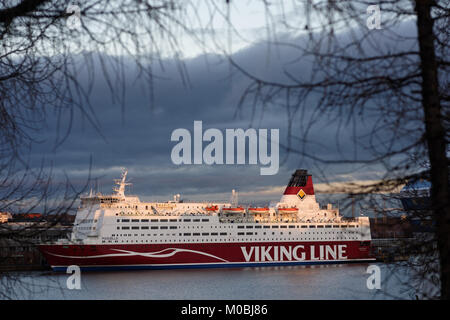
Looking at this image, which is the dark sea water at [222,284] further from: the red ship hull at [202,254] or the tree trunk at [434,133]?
the tree trunk at [434,133]

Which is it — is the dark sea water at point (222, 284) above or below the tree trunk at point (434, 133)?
below

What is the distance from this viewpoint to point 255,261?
2884 cm

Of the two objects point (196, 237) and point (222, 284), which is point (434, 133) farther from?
point (196, 237)

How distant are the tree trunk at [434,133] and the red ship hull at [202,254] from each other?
23.4 meters

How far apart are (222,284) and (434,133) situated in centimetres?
2091

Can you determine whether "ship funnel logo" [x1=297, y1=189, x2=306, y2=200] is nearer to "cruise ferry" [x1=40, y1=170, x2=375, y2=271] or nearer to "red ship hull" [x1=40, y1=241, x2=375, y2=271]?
"cruise ferry" [x1=40, y1=170, x2=375, y2=271]

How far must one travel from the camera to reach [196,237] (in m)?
27.6

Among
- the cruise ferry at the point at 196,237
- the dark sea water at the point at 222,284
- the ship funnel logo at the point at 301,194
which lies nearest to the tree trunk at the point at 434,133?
the dark sea water at the point at 222,284

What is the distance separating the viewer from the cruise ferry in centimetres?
2622

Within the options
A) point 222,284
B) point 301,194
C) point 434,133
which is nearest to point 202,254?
point 222,284

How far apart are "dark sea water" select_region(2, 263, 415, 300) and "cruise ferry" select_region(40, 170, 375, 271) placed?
649 mm

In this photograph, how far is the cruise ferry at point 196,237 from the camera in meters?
26.2

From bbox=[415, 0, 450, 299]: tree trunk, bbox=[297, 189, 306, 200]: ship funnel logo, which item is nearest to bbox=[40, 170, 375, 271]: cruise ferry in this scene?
bbox=[297, 189, 306, 200]: ship funnel logo
